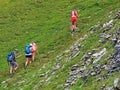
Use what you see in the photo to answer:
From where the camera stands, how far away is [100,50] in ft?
82.6

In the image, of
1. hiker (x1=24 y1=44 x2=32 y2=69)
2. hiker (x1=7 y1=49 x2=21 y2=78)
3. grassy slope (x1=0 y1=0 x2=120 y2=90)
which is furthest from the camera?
hiker (x1=24 y1=44 x2=32 y2=69)

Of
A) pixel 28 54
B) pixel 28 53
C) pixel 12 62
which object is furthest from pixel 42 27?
pixel 12 62

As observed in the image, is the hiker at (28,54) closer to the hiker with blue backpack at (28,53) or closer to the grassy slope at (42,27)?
the hiker with blue backpack at (28,53)

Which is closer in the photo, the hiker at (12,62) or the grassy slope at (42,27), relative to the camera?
the grassy slope at (42,27)

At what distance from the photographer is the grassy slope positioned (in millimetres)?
32750

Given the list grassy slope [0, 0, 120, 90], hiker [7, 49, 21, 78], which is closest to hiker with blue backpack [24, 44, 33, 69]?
grassy slope [0, 0, 120, 90]

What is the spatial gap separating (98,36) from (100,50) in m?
4.18

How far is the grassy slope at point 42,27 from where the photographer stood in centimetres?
3275

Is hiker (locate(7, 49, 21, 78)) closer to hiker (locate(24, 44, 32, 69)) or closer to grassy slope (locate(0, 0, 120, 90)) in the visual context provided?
grassy slope (locate(0, 0, 120, 90))

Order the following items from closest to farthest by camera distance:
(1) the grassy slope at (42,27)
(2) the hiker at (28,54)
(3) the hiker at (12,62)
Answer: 1. (1) the grassy slope at (42,27)
2. (3) the hiker at (12,62)
3. (2) the hiker at (28,54)

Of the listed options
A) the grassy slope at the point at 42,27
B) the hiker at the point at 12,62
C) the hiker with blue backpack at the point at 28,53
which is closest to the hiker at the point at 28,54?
the hiker with blue backpack at the point at 28,53

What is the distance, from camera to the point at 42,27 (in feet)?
159

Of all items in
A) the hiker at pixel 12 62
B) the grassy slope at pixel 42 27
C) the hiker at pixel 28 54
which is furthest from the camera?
the hiker at pixel 28 54

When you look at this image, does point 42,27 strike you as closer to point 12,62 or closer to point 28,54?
point 28,54
